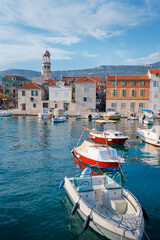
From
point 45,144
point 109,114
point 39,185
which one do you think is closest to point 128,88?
point 109,114

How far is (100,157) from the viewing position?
1944cm

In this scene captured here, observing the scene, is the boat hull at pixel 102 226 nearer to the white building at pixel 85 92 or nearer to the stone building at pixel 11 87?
the white building at pixel 85 92

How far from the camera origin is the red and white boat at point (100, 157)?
62.1ft

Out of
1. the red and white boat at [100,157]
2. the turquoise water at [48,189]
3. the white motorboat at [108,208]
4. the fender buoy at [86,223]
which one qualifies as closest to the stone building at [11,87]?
the turquoise water at [48,189]

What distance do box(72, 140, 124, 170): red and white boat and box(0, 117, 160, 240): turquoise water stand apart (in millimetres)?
1108

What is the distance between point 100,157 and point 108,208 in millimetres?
8485

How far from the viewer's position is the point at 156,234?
1004 centimetres

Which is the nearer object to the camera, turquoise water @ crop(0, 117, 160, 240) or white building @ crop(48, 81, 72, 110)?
turquoise water @ crop(0, 117, 160, 240)

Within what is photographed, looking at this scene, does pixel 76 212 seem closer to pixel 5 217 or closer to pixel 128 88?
pixel 5 217

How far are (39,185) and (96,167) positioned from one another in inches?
254

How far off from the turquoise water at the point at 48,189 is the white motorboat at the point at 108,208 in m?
0.90

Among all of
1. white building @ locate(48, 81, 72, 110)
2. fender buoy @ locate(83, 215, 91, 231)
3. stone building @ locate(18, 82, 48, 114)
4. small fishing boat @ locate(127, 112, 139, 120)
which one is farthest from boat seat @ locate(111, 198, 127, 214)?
stone building @ locate(18, 82, 48, 114)

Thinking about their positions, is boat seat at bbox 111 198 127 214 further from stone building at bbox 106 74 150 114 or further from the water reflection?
stone building at bbox 106 74 150 114

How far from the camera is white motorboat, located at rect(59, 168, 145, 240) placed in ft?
29.5
